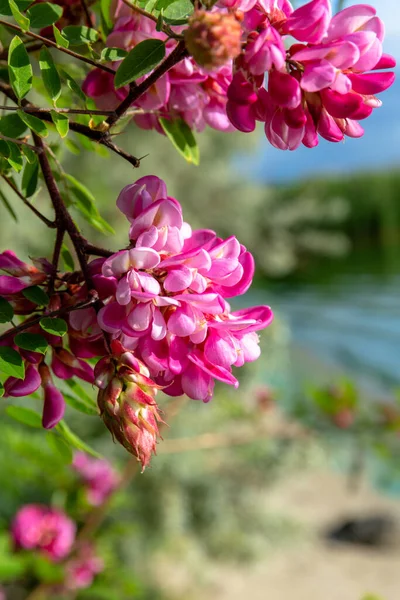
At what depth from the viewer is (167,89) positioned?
28 centimetres

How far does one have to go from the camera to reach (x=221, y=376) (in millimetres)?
232

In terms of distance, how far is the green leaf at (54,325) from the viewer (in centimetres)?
23

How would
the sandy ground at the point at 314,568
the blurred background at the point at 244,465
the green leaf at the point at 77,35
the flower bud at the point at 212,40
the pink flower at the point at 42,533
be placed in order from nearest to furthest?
the flower bud at the point at 212,40 < the green leaf at the point at 77,35 < the pink flower at the point at 42,533 < the blurred background at the point at 244,465 < the sandy ground at the point at 314,568

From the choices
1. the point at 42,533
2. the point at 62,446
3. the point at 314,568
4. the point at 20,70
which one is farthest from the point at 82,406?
the point at 314,568

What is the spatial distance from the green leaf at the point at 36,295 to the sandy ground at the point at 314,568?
2.07m

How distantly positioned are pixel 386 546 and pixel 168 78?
132 inches

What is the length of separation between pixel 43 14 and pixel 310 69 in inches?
5.0

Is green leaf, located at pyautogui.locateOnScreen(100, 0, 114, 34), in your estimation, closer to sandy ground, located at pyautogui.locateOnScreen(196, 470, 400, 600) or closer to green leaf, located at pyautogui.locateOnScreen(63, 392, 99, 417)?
green leaf, located at pyautogui.locateOnScreen(63, 392, 99, 417)

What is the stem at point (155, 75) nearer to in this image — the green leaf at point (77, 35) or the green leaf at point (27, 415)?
the green leaf at point (77, 35)

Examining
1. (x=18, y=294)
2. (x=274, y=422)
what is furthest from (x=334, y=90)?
(x=274, y=422)

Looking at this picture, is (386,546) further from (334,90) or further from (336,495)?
(334,90)

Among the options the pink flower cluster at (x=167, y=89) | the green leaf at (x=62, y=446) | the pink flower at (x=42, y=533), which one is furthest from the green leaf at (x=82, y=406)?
the pink flower at (x=42, y=533)

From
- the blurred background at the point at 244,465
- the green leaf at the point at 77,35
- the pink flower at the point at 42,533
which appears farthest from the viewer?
the blurred background at the point at 244,465

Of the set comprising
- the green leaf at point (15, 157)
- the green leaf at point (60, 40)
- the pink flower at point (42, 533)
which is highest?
the green leaf at point (60, 40)
